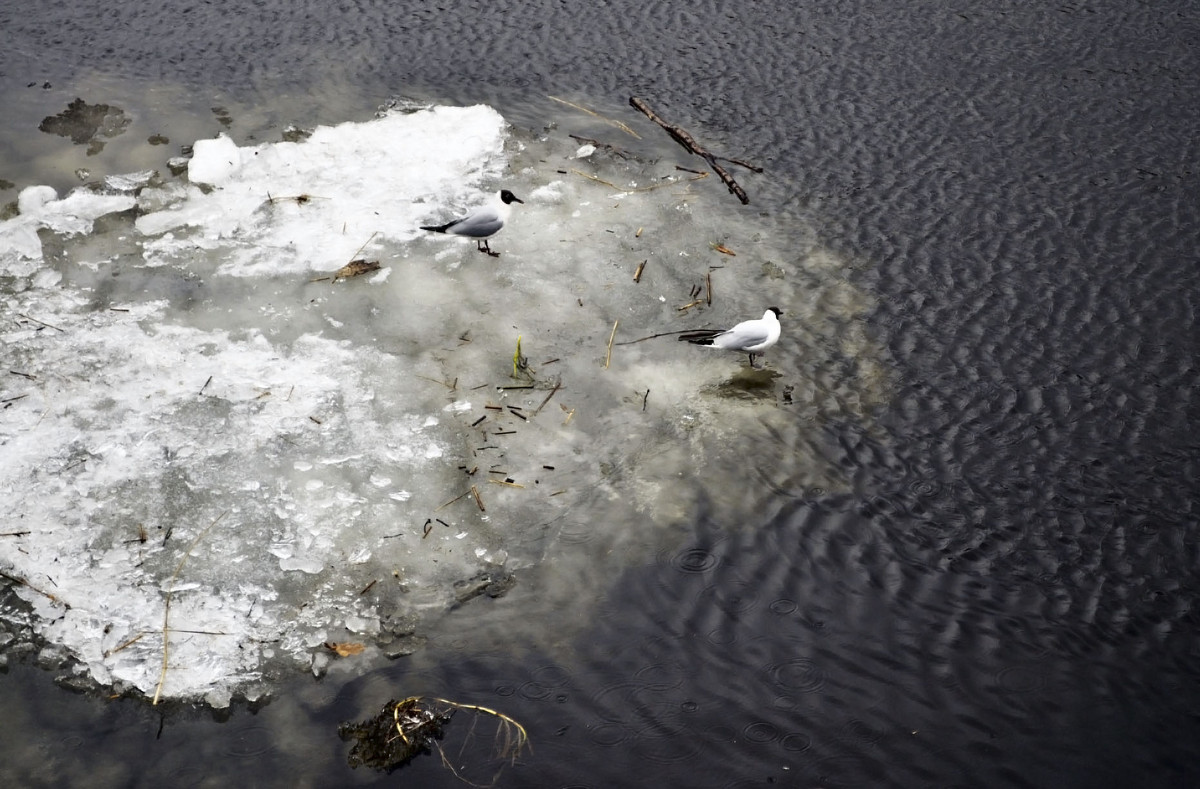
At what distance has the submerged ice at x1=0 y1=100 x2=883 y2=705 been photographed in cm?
535

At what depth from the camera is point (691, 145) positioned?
932 centimetres

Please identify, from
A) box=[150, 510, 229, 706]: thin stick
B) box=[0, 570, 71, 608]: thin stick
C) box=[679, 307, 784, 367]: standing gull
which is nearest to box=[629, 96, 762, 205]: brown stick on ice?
box=[679, 307, 784, 367]: standing gull

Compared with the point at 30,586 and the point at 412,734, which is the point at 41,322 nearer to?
the point at 30,586

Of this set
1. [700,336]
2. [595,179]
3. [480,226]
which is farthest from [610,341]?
[595,179]

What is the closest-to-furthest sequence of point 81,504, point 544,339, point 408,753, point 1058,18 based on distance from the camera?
point 408,753
point 81,504
point 544,339
point 1058,18

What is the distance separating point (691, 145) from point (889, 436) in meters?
4.17

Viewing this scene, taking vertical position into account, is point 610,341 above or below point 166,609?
above

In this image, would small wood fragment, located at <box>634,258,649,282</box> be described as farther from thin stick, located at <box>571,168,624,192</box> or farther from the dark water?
the dark water

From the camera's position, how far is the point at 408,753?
183 inches

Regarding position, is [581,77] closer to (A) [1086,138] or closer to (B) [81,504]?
(A) [1086,138]

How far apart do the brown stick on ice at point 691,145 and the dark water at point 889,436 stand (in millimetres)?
217

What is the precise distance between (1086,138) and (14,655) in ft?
33.9

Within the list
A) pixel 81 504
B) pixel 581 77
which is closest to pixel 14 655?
pixel 81 504

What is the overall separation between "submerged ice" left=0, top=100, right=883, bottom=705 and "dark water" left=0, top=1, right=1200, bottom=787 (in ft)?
1.12
